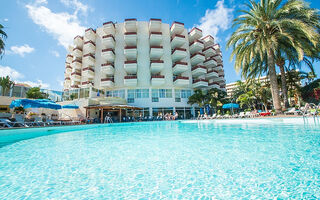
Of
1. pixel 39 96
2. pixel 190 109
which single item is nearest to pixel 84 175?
pixel 190 109

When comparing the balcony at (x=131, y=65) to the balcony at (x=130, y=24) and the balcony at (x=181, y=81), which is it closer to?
the balcony at (x=130, y=24)

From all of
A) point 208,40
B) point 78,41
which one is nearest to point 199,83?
point 208,40

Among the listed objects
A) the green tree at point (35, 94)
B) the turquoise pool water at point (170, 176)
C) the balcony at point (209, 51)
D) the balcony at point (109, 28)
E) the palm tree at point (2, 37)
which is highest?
the balcony at point (109, 28)

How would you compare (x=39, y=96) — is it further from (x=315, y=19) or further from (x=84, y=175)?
(x=315, y=19)

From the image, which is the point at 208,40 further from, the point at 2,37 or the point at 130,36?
the point at 2,37

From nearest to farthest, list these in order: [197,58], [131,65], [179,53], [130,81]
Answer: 1. [130,81]
2. [131,65]
3. [179,53]
4. [197,58]

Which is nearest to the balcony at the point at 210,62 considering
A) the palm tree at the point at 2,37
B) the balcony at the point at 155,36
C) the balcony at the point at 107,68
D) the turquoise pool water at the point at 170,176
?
the balcony at the point at 155,36

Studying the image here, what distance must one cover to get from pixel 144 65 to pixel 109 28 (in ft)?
32.0

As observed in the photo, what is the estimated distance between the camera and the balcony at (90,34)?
2845 cm

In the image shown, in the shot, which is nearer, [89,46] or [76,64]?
[89,46]

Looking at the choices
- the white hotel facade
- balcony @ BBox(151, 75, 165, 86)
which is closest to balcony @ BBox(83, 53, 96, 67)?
the white hotel facade

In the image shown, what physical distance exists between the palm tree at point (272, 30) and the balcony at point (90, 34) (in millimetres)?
26090

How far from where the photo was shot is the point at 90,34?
28562mm

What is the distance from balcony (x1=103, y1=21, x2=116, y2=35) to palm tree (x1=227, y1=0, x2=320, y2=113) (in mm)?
22071
